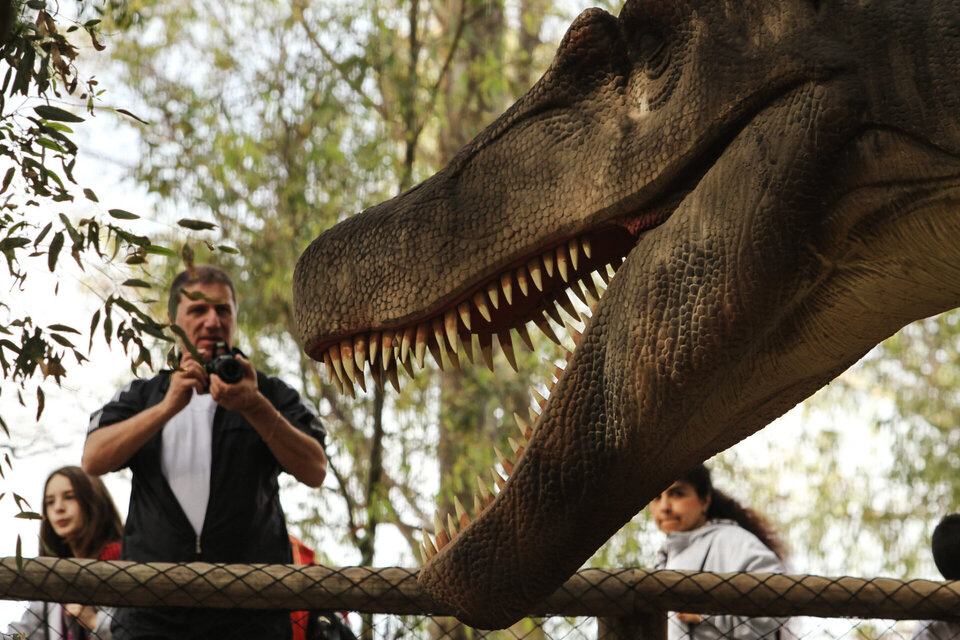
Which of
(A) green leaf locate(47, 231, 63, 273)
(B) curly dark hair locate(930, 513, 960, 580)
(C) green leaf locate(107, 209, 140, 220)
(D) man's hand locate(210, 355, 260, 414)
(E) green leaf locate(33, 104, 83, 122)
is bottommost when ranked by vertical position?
(B) curly dark hair locate(930, 513, 960, 580)

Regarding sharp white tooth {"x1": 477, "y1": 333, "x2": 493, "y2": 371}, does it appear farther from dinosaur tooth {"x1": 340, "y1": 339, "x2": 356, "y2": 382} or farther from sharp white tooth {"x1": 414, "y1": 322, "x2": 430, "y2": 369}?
dinosaur tooth {"x1": 340, "y1": 339, "x2": 356, "y2": 382}

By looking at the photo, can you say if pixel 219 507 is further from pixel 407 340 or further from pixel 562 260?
pixel 562 260

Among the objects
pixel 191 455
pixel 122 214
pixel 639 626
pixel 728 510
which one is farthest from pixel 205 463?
pixel 728 510

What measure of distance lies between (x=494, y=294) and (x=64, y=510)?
3.16m

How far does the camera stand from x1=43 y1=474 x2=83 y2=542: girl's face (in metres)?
5.12

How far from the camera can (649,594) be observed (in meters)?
3.83

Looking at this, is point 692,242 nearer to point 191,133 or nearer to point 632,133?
point 632,133

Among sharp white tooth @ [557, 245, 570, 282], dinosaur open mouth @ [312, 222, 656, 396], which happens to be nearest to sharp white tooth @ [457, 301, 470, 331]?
dinosaur open mouth @ [312, 222, 656, 396]

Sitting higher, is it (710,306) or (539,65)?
(539,65)

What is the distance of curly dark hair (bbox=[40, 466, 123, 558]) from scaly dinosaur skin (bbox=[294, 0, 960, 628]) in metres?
2.68

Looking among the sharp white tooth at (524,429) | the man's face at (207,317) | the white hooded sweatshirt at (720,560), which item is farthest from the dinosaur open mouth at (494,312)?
the white hooded sweatshirt at (720,560)

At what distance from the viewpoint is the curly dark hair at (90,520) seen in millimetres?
5090

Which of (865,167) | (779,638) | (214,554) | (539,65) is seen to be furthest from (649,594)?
(539,65)

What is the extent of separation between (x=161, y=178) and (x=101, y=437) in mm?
6408
